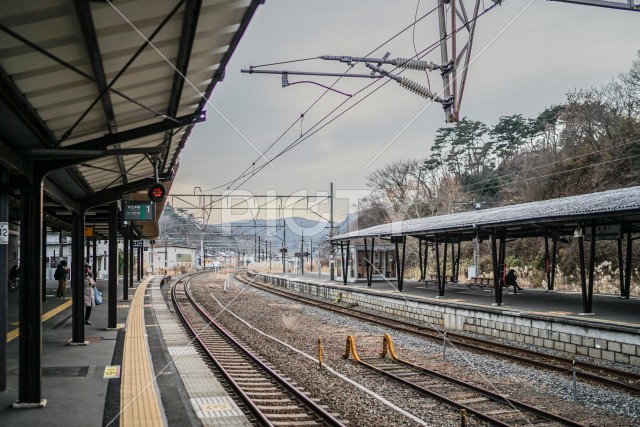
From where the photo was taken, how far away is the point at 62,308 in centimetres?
1867

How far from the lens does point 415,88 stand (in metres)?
7.62

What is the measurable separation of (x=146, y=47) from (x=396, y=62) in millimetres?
3844

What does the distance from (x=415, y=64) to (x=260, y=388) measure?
5.57m

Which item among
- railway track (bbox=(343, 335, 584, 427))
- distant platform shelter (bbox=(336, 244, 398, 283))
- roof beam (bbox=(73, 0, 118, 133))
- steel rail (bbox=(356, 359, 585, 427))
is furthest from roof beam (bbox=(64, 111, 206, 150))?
distant platform shelter (bbox=(336, 244, 398, 283))

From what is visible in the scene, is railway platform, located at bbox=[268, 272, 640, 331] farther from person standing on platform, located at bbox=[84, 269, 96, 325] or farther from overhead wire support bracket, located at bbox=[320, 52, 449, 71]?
person standing on platform, located at bbox=[84, 269, 96, 325]

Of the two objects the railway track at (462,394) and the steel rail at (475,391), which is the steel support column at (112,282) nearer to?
the railway track at (462,394)

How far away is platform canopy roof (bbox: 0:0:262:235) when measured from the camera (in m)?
4.33

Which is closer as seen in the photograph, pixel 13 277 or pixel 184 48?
pixel 184 48

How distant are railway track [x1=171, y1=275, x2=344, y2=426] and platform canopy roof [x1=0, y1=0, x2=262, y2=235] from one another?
3828mm

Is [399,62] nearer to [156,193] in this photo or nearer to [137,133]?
[137,133]

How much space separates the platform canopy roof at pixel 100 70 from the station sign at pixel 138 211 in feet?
19.1

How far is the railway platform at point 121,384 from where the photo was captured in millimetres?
6684

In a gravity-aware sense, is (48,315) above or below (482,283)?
below

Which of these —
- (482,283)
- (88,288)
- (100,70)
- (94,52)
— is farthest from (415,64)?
(482,283)
